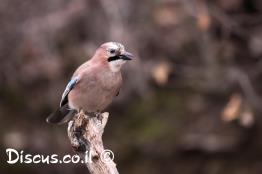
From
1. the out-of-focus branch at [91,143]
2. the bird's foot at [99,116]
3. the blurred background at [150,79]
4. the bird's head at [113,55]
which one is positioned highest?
the blurred background at [150,79]

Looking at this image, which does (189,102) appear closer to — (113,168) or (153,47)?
(153,47)

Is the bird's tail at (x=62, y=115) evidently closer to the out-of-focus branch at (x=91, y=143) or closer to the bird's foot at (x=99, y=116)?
the bird's foot at (x=99, y=116)

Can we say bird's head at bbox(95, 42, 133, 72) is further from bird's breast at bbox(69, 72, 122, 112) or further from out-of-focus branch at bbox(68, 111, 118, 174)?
out-of-focus branch at bbox(68, 111, 118, 174)

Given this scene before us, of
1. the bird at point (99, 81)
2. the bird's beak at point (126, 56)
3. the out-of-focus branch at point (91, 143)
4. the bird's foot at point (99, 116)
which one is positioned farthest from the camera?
the bird at point (99, 81)

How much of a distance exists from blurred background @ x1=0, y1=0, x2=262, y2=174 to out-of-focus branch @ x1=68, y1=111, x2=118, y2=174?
3.56 meters

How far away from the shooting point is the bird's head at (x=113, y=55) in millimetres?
6660

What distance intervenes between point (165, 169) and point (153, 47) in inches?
96.0

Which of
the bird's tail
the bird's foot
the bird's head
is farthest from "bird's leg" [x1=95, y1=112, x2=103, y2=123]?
the bird's tail

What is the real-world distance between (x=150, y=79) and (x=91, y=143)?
18.9ft

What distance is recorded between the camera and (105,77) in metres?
6.81

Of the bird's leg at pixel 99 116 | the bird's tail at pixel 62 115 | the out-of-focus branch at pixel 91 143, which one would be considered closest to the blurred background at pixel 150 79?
the bird's tail at pixel 62 115

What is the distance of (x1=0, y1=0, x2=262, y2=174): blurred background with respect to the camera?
10492mm

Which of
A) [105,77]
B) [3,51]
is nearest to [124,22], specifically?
[3,51]

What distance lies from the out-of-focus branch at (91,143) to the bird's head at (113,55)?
71cm
